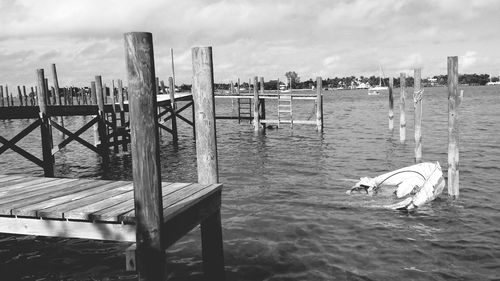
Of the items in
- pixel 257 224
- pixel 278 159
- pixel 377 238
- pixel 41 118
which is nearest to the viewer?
pixel 377 238

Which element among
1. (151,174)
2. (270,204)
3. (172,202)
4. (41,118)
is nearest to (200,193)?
(172,202)

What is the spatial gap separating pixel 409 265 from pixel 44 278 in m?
5.71

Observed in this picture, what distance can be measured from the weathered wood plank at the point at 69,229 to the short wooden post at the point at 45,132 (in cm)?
779

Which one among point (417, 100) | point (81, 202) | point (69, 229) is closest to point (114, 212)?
point (69, 229)

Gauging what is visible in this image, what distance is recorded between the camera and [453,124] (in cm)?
1016

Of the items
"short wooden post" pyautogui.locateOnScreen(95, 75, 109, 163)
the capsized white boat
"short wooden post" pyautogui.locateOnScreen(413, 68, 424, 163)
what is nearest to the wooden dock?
the capsized white boat

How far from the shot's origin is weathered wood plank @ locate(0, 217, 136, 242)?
4.19 meters

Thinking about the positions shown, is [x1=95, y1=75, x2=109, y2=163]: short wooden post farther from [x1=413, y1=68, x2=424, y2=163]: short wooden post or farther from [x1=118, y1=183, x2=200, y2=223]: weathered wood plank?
[x1=413, y1=68, x2=424, y2=163]: short wooden post

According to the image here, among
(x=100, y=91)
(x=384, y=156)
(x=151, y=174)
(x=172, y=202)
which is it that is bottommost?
(x=384, y=156)

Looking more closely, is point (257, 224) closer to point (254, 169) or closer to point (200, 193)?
point (200, 193)

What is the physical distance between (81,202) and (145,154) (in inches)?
63.5

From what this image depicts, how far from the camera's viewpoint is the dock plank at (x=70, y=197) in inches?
176

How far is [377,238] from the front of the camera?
784cm

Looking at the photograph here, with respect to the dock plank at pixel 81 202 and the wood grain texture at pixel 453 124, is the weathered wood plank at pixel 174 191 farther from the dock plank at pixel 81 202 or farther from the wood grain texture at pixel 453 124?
the wood grain texture at pixel 453 124
